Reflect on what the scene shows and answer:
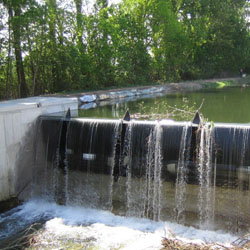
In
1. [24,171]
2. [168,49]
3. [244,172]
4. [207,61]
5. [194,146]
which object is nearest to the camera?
[244,172]

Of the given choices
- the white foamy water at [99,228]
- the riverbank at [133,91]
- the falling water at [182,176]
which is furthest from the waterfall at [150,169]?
the riverbank at [133,91]

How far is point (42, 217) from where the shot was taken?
695 cm

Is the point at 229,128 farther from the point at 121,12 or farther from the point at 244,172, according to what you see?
the point at 121,12

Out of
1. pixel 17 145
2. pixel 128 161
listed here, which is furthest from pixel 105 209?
pixel 17 145

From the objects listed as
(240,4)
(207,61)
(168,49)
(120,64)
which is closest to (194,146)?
(120,64)

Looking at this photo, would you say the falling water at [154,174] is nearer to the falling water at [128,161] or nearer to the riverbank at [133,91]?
the falling water at [128,161]

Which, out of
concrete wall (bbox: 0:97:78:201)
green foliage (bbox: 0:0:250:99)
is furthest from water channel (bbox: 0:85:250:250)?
green foliage (bbox: 0:0:250:99)

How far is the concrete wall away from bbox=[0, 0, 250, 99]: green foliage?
8.78m

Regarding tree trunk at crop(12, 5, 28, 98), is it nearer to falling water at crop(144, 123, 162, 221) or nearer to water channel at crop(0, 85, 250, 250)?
water channel at crop(0, 85, 250, 250)

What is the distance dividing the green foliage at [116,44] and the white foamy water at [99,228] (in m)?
10.6

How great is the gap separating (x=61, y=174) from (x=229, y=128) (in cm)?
385

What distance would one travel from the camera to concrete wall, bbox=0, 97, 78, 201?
7.06m

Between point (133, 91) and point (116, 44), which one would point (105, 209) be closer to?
point (133, 91)

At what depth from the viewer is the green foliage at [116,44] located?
54.0 feet
